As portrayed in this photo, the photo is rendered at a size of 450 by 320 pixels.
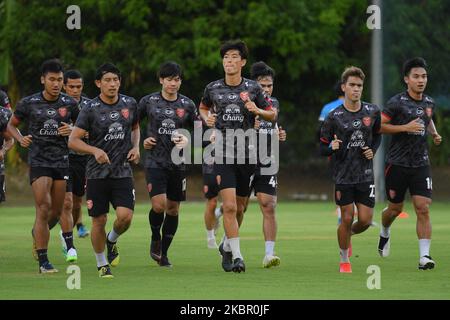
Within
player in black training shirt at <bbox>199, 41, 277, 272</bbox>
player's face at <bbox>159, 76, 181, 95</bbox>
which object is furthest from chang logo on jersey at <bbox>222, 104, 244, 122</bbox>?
player's face at <bbox>159, 76, 181, 95</bbox>

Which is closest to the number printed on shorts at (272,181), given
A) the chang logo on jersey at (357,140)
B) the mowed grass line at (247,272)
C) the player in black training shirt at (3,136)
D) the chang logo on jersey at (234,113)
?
the mowed grass line at (247,272)

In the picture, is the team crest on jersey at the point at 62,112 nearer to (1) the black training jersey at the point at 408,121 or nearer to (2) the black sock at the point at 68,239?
(2) the black sock at the point at 68,239

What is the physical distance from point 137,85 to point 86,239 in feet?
60.8

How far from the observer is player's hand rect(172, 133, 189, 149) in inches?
580

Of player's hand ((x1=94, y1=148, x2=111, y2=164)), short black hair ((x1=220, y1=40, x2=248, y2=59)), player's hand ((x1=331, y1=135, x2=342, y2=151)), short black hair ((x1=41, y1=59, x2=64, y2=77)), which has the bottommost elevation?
player's hand ((x1=94, y1=148, x2=111, y2=164))

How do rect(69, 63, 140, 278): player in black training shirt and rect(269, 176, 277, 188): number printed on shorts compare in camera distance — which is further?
rect(269, 176, 277, 188): number printed on shorts

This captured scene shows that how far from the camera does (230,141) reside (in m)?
14.2

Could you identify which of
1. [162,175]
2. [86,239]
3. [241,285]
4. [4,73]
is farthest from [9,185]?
[241,285]

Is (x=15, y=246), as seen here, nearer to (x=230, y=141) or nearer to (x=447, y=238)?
(x=230, y=141)

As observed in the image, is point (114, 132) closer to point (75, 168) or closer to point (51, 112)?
point (51, 112)

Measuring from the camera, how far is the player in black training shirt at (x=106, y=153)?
539 inches

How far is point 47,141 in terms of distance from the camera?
567 inches

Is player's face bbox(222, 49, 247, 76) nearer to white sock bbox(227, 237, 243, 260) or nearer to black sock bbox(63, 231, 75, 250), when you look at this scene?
white sock bbox(227, 237, 243, 260)

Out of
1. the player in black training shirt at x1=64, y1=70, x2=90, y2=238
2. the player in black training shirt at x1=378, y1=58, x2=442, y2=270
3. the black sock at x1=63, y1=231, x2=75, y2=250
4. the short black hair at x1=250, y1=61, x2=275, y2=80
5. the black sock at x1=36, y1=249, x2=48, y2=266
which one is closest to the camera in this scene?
the black sock at x1=36, y1=249, x2=48, y2=266
